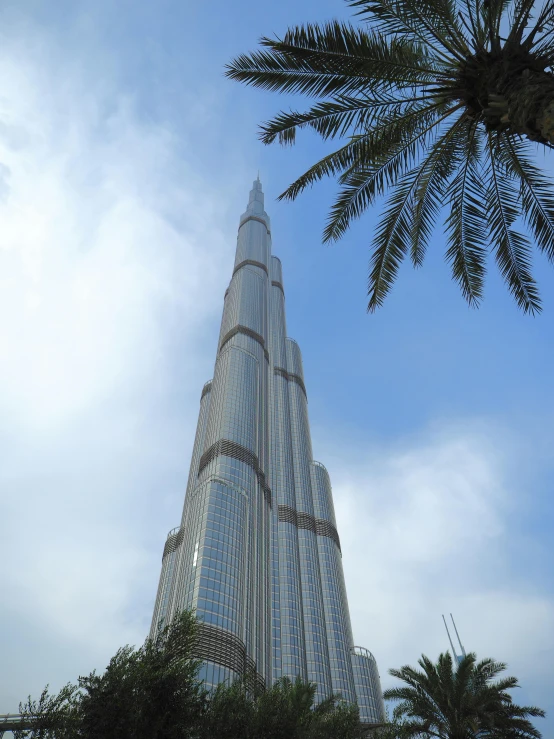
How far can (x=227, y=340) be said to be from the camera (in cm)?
16550

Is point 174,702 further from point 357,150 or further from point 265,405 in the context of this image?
point 265,405

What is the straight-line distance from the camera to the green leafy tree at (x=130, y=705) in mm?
16234

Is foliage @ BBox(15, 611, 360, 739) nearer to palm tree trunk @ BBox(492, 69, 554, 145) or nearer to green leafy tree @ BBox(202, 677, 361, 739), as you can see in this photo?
green leafy tree @ BBox(202, 677, 361, 739)

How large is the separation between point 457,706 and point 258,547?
295 ft

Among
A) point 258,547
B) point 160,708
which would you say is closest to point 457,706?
point 160,708

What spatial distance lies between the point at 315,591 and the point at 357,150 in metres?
126

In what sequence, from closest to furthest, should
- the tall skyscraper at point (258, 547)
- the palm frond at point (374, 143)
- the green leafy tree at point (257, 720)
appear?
1. the palm frond at point (374, 143)
2. the green leafy tree at point (257, 720)
3. the tall skyscraper at point (258, 547)

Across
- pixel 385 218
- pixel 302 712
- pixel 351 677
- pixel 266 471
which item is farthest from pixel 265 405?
pixel 385 218

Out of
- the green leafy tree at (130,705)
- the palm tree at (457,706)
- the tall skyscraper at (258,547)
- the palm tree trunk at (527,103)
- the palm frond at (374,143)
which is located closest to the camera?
the palm tree trunk at (527,103)

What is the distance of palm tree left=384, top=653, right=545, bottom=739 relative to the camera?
88.1ft

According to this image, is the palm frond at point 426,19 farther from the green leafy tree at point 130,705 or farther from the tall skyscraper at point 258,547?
the tall skyscraper at point 258,547

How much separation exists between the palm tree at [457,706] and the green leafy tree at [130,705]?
563 inches

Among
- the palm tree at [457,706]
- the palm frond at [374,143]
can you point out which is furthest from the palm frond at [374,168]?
the palm tree at [457,706]

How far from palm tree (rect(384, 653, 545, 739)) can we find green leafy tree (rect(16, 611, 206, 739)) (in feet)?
46.9
